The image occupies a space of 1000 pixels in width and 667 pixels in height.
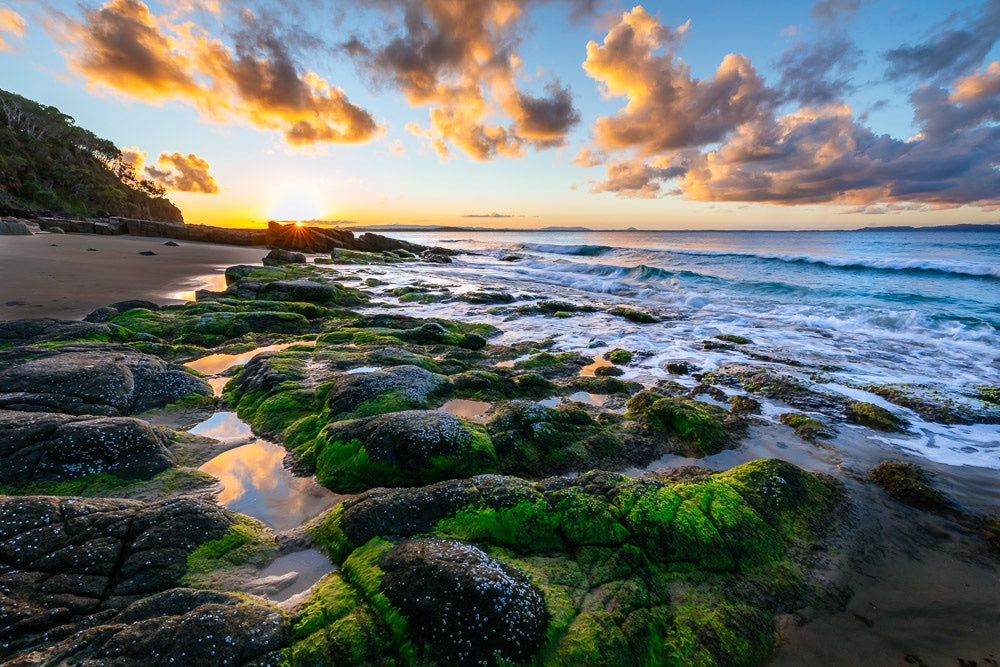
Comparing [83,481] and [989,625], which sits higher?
[83,481]

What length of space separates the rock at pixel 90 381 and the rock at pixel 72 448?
65cm

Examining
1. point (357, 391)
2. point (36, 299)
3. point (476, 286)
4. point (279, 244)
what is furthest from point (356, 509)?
Result: point (279, 244)

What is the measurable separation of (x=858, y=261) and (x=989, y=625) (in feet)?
139

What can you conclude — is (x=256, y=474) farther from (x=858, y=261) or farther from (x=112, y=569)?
(x=858, y=261)

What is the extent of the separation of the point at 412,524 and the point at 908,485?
20.7 feet

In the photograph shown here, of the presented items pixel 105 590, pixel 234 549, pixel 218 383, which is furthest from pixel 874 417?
pixel 218 383

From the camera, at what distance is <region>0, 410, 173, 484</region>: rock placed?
4340mm

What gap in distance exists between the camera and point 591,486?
4.55 meters

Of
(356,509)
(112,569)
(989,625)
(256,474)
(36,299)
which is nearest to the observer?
(112,569)

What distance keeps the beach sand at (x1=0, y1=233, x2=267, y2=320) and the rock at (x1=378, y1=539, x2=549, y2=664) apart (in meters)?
14.6

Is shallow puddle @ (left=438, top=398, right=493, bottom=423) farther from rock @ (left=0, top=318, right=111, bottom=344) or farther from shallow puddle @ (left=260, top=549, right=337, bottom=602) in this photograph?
rock @ (left=0, top=318, right=111, bottom=344)

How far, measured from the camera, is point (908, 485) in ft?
17.2

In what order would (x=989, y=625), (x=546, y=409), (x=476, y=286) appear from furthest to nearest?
(x=476, y=286)
(x=546, y=409)
(x=989, y=625)

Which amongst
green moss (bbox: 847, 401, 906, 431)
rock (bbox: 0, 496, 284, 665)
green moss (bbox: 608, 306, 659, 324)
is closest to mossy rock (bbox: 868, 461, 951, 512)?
green moss (bbox: 847, 401, 906, 431)
